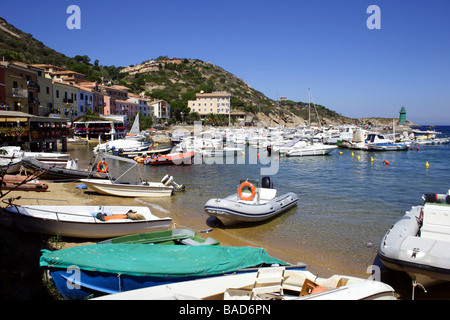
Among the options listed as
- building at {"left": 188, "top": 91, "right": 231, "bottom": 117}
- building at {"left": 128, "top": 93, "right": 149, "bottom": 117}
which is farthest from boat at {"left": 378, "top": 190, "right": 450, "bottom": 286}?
building at {"left": 188, "top": 91, "right": 231, "bottom": 117}

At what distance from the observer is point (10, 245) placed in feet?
11.6

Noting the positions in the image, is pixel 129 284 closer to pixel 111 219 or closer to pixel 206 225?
pixel 111 219

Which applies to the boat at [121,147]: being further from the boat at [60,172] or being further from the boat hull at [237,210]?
the boat hull at [237,210]

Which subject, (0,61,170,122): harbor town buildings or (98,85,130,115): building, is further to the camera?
(98,85,130,115): building

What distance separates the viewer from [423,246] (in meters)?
7.91

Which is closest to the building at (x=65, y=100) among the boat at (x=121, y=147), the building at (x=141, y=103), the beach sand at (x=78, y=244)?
the boat at (x=121, y=147)

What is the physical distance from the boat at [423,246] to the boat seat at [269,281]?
327cm

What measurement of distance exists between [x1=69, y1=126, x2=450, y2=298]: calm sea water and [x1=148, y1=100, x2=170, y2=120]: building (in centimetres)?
5543

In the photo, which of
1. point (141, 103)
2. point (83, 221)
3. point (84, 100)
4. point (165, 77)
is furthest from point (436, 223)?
point (165, 77)

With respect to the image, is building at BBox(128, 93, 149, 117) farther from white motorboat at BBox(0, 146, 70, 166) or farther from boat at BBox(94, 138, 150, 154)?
white motorboat at BBox(0, 146, 70, 166)

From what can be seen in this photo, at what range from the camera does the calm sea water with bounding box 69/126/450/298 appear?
1071 cm

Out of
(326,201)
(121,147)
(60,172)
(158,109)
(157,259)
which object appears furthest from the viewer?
Answer: (158,109)

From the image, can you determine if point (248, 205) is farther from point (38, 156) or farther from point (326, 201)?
Answer: point (38, 156)

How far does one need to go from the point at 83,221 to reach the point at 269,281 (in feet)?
19.6
